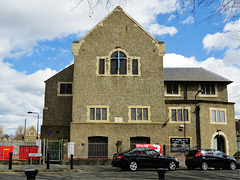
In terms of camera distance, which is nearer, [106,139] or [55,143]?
[55,143]

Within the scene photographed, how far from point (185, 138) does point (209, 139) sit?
243cm

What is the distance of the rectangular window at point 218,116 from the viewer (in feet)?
93.7

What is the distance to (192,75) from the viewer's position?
3238 cm

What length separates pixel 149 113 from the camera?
26203 millimetres

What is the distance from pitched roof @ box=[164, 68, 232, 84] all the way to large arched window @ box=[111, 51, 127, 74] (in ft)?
20.0

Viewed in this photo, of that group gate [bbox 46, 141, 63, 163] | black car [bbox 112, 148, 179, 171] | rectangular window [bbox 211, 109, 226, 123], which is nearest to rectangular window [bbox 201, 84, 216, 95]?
rectangular window [bbox 211, 109, 226, 123]

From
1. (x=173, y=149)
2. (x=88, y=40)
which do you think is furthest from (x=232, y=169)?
(x=88, y=40)

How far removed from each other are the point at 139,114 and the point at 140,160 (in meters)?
8.76

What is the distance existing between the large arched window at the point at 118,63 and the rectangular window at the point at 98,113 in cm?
386

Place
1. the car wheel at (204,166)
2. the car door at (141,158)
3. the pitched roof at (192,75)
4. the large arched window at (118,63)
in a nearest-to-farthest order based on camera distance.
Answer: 1. the car door at (141,158)
2. the car wheel at (204,166)
3. the large arched window at (118,63)
4. the pitched roof at (192,75)

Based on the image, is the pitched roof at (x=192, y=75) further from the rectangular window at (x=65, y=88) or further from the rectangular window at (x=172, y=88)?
the rectangular window at (x=65, y=88)

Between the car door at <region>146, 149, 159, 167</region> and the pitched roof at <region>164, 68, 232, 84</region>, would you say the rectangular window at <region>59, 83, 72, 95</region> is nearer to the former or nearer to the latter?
the pitched roof at <region>164, 68, 232, 84</region>

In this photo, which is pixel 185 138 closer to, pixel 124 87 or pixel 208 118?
pixel 208 118

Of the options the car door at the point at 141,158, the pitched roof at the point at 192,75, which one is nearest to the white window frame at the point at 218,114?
the pitched roof at the point at 192,75
